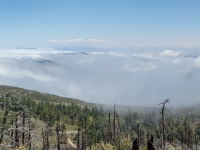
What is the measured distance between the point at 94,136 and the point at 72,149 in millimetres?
18811

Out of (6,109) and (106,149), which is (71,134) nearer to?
(106,149)

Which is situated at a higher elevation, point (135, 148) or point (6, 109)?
point (6, 109)

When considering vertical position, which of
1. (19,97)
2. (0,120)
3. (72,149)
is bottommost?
(72,149)

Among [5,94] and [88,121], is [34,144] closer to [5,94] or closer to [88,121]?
[5,94]

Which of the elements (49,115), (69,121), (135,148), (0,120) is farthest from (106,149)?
(69,121)

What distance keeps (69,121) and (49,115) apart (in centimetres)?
1957

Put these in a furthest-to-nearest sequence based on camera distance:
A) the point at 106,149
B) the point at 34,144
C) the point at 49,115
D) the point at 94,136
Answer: the point at 49,115 < the point at 94,136 < the point at 106,149 < the point at 34,144

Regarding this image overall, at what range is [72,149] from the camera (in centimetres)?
10712

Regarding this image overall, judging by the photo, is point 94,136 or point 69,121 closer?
point 94,136

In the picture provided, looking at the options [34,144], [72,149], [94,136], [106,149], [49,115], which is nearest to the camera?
[34,144]

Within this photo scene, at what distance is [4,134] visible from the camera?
8.38 metres

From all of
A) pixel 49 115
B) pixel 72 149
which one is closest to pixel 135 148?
pixel 72 149

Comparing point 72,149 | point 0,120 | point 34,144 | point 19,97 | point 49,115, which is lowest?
point 72,149

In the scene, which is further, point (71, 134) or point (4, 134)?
point (71, 134)
